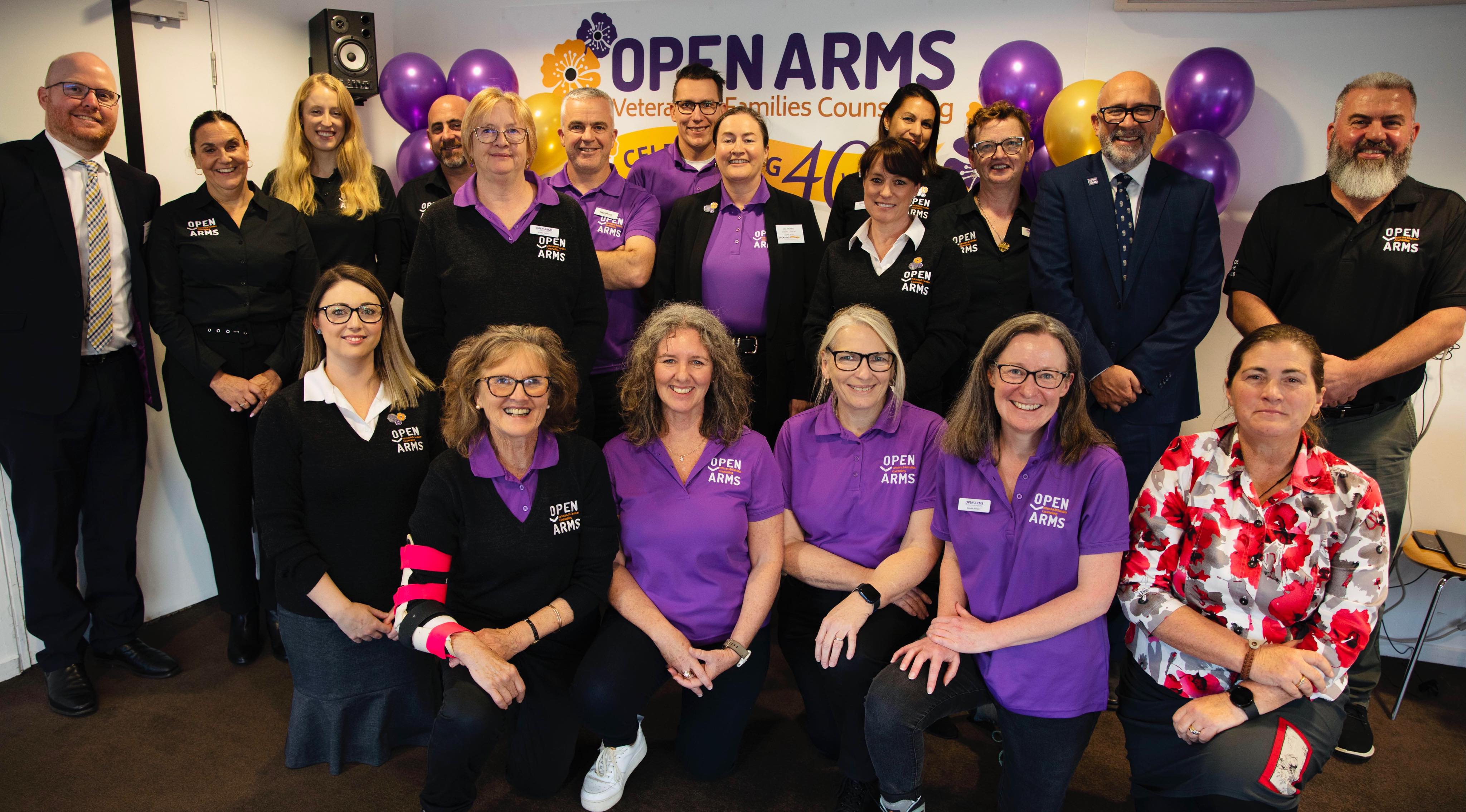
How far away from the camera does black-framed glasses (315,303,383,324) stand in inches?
93.6

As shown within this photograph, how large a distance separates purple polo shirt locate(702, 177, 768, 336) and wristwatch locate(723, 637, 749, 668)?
119 cm

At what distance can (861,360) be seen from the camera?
7.83 feet

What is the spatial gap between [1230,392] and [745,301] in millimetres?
1581

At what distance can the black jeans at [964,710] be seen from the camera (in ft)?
6.86

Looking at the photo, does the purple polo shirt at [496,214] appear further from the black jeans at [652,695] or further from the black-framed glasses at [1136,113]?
the black-framed glasses at [1136,113]

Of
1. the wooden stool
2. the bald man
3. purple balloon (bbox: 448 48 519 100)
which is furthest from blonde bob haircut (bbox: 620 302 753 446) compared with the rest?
the wooden stool

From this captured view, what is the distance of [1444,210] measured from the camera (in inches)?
106

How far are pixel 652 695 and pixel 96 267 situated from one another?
238 cm

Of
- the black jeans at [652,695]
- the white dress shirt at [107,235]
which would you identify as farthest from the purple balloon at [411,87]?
the black jeans at [652,695]

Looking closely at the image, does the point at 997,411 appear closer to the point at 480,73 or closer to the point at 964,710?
the point at 964,710

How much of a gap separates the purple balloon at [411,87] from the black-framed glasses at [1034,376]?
10.3 feet

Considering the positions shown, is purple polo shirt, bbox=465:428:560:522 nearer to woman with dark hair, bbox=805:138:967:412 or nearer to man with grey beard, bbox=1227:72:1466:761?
woman with dark hair, bbox=805:138:967:412

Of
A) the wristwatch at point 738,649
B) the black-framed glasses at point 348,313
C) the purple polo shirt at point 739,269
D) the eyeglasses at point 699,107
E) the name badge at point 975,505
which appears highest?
the eyeglasses at point 699,107

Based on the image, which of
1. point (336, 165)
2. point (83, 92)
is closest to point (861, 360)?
point (336, 165)
